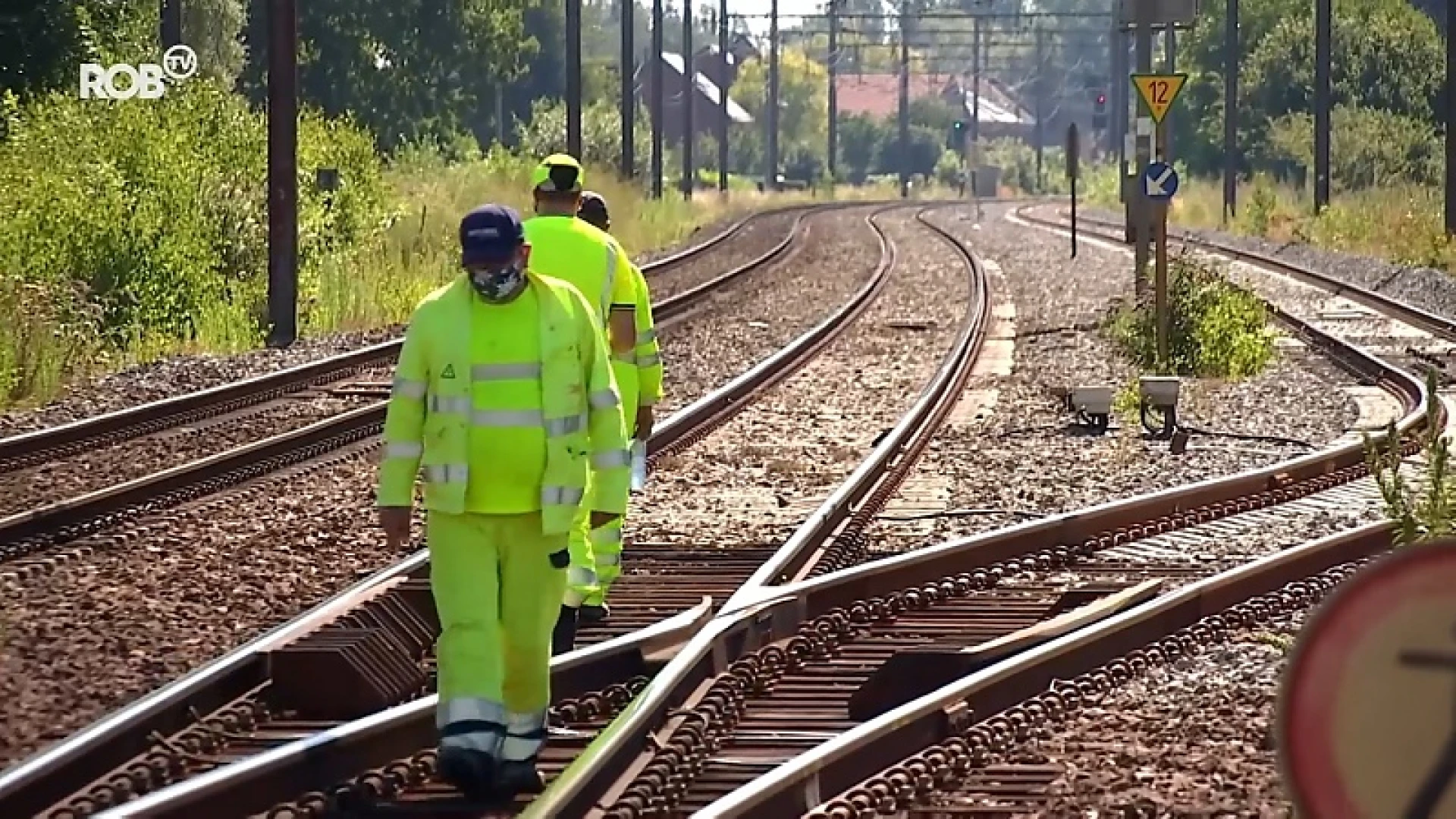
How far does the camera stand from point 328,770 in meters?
7.10

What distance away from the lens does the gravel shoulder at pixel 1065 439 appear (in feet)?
44.6

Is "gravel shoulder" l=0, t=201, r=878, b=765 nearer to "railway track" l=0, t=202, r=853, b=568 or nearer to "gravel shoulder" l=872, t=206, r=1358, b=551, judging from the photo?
"railway track" l=0, t=202, r=853, b=568

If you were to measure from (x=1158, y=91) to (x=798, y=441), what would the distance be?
781 cm

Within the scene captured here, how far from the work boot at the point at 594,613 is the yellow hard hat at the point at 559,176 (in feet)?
5.23

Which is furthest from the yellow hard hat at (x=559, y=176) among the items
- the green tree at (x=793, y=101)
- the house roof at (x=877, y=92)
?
the house roof at (x=877, y=92)

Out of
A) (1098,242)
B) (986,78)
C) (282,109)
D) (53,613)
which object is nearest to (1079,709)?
(53,613)

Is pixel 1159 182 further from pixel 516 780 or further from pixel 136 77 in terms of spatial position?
pixel 136 77

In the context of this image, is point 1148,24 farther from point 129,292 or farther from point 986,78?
point 986,78

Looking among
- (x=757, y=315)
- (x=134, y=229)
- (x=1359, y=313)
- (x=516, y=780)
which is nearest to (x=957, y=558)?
(x=516, y=780)

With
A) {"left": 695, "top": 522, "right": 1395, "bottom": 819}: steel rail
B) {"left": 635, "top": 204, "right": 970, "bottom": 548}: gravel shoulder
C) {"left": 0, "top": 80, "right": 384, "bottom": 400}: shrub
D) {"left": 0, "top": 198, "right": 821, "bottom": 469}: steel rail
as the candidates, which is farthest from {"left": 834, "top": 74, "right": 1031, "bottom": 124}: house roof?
{"left": 695, "top": 522, "right": 1395, "bottom": 819}: steel rail

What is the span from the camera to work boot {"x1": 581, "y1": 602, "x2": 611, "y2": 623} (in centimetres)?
981

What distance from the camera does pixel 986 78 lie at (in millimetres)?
189750

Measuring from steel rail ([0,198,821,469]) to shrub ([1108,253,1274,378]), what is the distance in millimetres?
6810

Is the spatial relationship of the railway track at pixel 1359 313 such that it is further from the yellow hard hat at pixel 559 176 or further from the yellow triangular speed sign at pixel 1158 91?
the yellow hard hat at pixel 559 176
